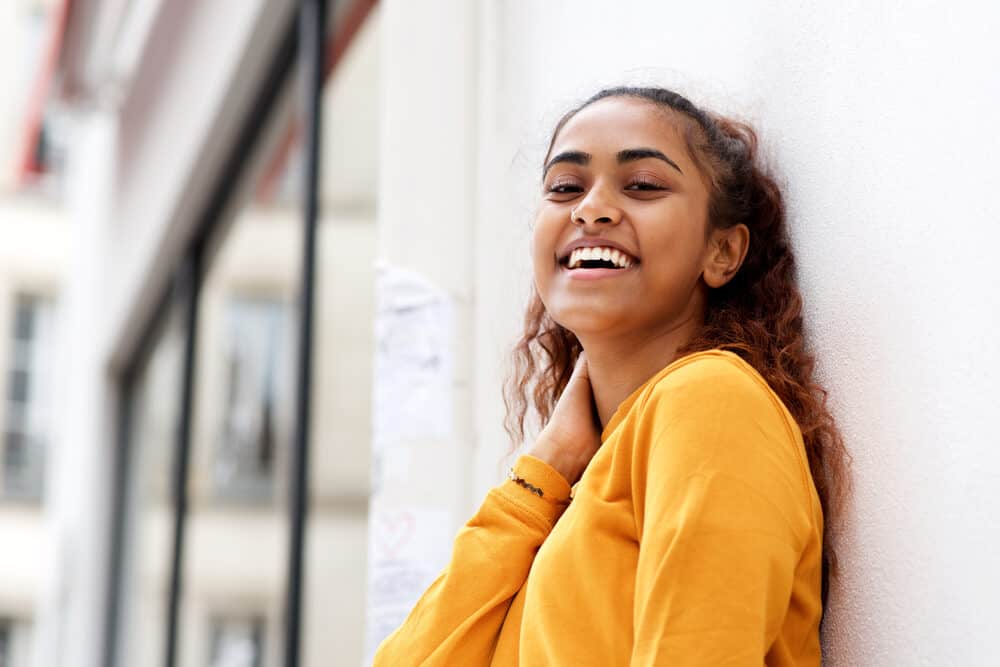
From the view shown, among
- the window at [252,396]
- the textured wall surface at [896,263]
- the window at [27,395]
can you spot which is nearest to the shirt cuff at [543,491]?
the textured wall surface at [896,263]

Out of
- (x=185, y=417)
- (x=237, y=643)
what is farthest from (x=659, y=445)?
(x=185, y=417)

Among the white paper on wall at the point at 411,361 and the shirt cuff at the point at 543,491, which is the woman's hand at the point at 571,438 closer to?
the shirt cuff at the point at 543,491

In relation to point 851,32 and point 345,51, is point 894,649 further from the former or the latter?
point 345,51

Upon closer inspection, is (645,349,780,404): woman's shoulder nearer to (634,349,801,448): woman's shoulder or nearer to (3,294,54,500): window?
(634,349,801,448): woman's shoulder

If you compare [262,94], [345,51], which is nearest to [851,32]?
[345,51]

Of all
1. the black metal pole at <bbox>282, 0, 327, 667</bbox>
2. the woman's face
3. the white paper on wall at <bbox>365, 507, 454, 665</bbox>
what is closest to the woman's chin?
the woman's face

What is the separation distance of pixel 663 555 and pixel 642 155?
20.4 inches

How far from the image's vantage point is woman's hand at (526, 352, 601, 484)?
67.6 inches

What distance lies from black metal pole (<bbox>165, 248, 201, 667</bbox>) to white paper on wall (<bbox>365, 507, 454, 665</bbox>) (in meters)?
3.65

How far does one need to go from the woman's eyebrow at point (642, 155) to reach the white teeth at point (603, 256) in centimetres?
11

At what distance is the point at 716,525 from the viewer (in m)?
1.29

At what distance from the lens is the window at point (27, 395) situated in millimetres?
12141

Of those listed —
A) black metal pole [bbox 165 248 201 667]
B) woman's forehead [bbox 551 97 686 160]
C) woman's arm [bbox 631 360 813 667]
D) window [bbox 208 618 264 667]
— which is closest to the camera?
woman's arm [bbox 631 360 813 667]

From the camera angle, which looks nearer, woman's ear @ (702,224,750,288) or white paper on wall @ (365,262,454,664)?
woman's ear @ (702,224,750,288)
